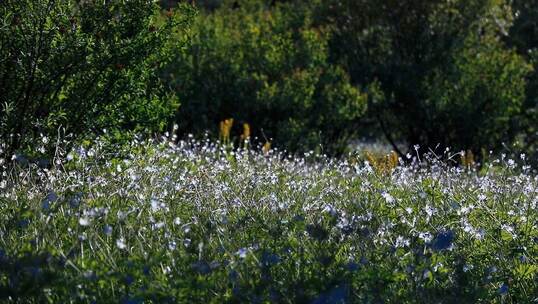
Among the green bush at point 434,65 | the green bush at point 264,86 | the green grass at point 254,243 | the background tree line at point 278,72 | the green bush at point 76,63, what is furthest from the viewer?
the green bush at point 434,65

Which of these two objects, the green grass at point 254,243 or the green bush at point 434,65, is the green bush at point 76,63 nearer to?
the green grass at point 254,243

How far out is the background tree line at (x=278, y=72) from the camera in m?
6.75

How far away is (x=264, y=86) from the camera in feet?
38.4

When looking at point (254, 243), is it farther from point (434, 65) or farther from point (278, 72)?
point (434, 65)

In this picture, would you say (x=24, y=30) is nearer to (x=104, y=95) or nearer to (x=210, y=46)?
(x=104, y=95)

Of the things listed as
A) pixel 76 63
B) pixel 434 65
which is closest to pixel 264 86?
pixel 434 65

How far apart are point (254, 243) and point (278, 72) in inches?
294

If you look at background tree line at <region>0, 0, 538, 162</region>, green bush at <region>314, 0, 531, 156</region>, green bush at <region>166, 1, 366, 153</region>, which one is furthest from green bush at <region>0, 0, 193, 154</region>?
green bush at <region>314, 0, 531, 156</region>

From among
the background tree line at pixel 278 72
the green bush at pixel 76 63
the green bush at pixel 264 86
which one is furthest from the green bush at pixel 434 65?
the green bush at pixel 76 63

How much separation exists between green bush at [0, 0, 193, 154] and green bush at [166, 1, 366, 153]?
439cm

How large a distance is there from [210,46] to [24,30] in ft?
17.7

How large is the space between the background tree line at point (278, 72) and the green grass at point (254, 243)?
2.16 feet

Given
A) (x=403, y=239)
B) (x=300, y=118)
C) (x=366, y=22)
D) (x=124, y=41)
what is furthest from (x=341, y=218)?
(x=366, y=22)

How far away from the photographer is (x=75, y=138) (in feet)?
23.0
